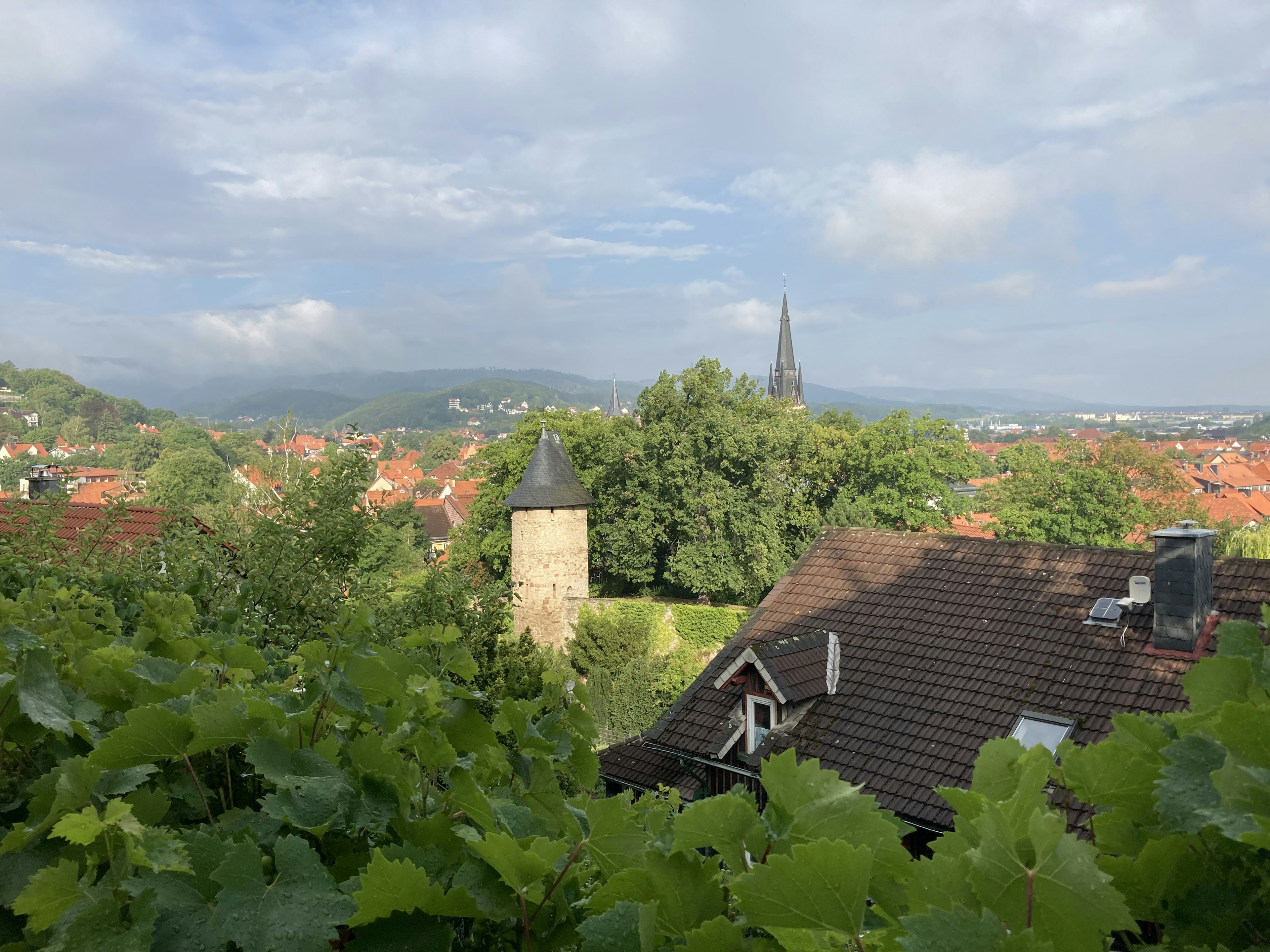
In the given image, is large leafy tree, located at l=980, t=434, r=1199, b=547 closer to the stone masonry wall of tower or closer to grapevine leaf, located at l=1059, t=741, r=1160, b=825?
the stone masonry wall of tower

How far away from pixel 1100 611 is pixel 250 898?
482 inches

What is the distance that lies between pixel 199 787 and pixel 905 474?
1344 inches

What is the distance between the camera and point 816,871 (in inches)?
30.8

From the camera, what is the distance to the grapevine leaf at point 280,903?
38.3 inches

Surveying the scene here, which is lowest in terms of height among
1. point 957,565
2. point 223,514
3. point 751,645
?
point 751,645

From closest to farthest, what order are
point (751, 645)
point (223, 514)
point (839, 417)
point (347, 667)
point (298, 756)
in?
point (298, 756), point (347, 667), point (223, 514), point (751, 645), point (839, 417)

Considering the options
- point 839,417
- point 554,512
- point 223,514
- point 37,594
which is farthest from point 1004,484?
point 37,594

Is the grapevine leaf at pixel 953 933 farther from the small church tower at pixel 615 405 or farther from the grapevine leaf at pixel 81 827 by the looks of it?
the small church tower at pixel 615 405

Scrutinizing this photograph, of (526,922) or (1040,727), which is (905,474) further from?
(526,922)

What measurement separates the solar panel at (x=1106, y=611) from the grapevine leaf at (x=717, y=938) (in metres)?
11.9

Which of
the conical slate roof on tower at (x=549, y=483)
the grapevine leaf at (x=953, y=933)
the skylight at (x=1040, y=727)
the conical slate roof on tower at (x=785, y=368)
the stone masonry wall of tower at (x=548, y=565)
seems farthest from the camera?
the conical slate roof on tower at (x=785, y=368)

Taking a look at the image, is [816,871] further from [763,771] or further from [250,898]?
[250,898]

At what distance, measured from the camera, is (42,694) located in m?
1.33

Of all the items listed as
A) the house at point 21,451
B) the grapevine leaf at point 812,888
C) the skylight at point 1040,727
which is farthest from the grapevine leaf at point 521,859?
the house at point 21,451
